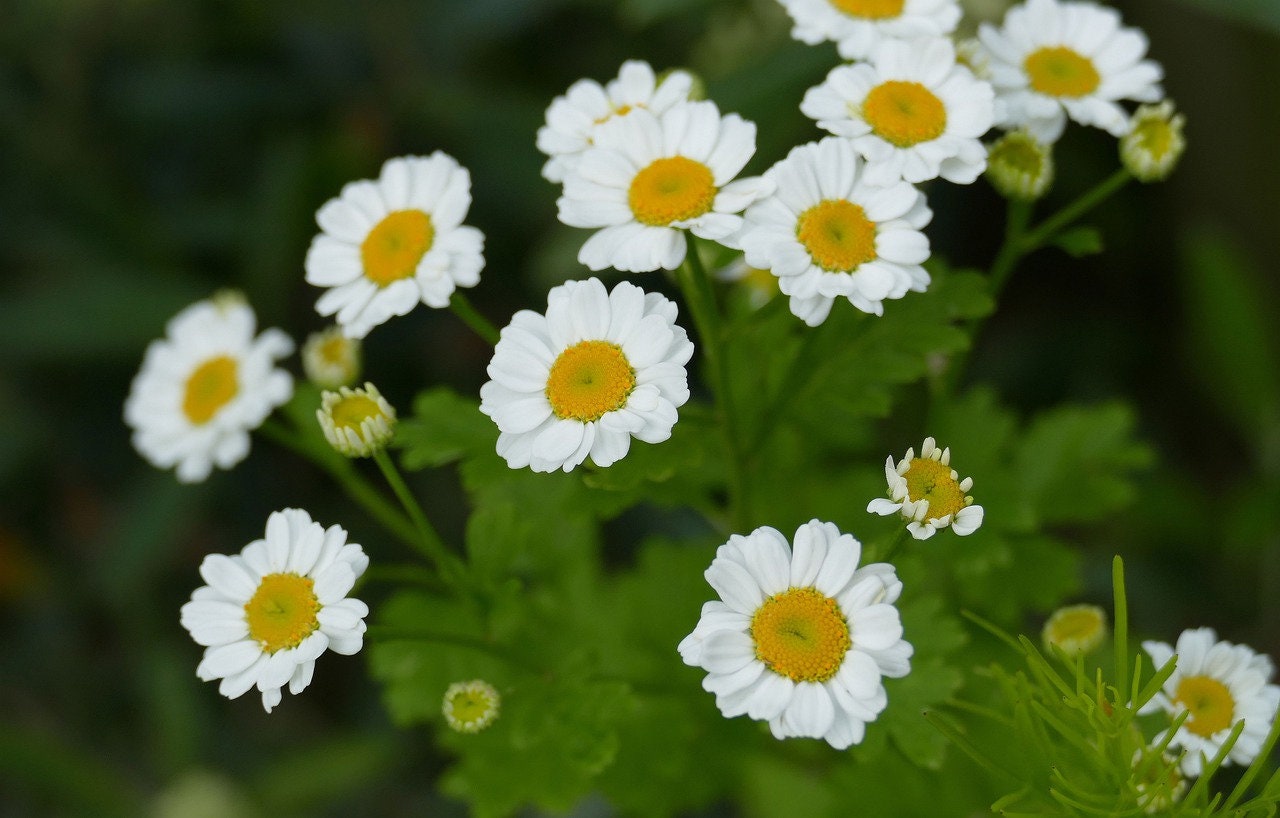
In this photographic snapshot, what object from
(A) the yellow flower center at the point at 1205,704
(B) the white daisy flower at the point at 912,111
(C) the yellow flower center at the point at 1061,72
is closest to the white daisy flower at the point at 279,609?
(B) the white daisy flower at the point at 912,111

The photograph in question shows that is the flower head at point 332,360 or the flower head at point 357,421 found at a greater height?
the flower head at point 357,421

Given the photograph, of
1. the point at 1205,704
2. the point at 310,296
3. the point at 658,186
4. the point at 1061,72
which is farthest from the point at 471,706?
the point at 310,296

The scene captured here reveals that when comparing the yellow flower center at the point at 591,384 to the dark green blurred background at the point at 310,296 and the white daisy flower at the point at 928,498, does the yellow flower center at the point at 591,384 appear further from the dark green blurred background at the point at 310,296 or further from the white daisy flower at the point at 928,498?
the dark green blurred background at the point at 310,296

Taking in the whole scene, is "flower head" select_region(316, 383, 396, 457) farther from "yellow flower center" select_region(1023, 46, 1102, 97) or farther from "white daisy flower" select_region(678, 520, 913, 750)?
"yellow flower center" select_region(1023, 46, 1102, 97)

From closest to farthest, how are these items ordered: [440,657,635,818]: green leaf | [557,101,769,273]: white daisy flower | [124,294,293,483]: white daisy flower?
[557,101,769,273]: white daisy flower < [440,657,635,818]: green leaf < [124,294,293,483]: white daisy flower

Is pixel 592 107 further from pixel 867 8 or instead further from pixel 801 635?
pixel 801 635

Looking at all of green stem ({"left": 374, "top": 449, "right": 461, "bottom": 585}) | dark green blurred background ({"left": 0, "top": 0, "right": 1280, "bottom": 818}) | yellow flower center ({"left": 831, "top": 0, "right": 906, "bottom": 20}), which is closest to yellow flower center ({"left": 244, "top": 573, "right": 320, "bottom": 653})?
green stem ({"left": 374, "top": 449, "right": 461, "bottom": 585})
